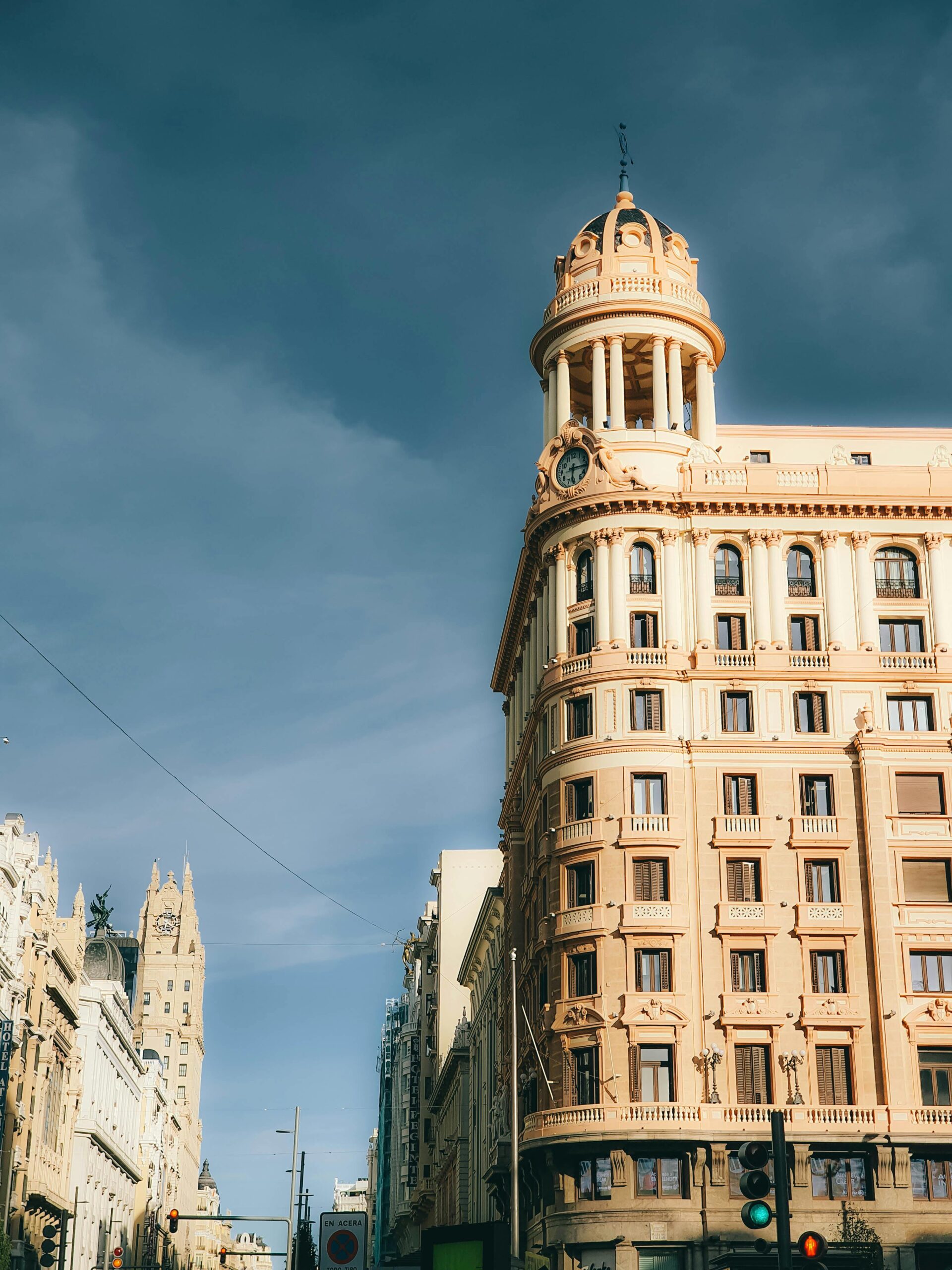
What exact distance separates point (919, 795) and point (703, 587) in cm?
1237

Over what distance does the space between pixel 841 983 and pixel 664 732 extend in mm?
12086

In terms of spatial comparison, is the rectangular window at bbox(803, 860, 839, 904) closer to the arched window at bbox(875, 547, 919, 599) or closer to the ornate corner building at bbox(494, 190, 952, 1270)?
the ornate corner building at bbox(494, 190, 952, 1270)

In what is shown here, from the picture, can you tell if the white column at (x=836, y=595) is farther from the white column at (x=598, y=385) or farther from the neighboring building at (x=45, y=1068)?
the neighboring building at (x=45, y=1068)

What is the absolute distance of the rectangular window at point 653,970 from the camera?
205ft

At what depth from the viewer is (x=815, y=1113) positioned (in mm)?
60312

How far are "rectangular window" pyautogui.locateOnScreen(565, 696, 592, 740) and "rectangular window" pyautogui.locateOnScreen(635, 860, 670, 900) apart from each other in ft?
19.7

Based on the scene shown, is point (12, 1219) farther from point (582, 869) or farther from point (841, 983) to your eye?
point (841, 983)

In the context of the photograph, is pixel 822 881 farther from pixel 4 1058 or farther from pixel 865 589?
pixel 4 1058

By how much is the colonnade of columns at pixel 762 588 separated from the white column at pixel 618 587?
0.03 m

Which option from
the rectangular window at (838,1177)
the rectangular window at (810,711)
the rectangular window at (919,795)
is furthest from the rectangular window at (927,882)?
the rectangular window at (838,1177)

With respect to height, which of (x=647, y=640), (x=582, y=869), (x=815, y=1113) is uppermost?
(x=647, y=640)

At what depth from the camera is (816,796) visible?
2584 inches

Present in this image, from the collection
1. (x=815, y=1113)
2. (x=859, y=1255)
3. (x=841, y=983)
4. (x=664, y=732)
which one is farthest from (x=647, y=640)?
(x=859, y=1255)

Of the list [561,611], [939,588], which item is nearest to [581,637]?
[561,611]
